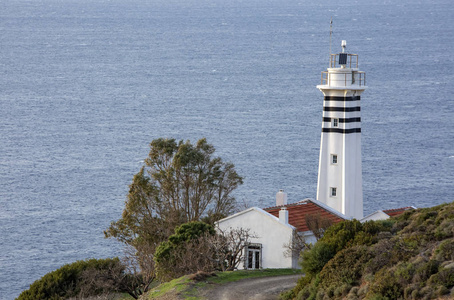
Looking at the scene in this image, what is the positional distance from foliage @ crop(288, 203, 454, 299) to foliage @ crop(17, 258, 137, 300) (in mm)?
9791

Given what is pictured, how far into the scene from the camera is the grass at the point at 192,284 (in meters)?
24.6

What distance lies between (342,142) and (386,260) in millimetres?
17616

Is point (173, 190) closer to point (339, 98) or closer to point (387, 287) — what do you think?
point (339, 98)

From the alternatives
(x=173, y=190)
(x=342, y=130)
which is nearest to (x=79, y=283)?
(x=173, y=190)

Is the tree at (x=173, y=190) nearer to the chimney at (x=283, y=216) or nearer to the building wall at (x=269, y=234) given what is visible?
the building wall at (x=269, y=234)

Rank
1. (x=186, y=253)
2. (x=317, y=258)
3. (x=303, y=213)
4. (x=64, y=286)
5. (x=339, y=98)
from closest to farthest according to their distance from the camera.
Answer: (x=317, y=258)
(x=186, y=253)
(x=64, y=286)
(x=303, y=213)
(x=339, y=98)

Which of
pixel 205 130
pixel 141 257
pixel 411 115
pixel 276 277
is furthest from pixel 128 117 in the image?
pixel 276 277

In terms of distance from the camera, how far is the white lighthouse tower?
38.1m

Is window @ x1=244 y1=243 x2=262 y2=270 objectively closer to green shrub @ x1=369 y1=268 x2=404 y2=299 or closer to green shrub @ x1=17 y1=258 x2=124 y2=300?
green shrub @ x1=17 y1=258 x2=124 y2=300

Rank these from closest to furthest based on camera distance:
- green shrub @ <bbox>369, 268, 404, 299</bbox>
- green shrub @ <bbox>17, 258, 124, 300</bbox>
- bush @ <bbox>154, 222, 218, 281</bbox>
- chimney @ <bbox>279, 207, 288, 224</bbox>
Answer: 1. green shrub @ <bbox>369, 268, 404, 299</bbox>
2. bush @ <bbox>154, 222, 218, 281</bbox>
3. green shrub @ <bbox>17, 258, 124, 300</bbox>
4. chimney @ <bbox>279, 207, 288, 224</bbox>

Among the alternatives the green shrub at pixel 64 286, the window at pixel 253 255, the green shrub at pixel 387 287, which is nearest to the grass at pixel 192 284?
the window at pixel 253 255

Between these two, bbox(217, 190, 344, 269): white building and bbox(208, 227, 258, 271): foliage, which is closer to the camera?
bbox(208, 227, 258, 271): foliage

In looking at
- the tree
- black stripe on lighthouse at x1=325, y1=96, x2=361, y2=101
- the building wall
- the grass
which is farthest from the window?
black stripe on lighthouse at x1=325, y1=96, x2=361, y2=101

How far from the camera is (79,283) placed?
30.9 meters
